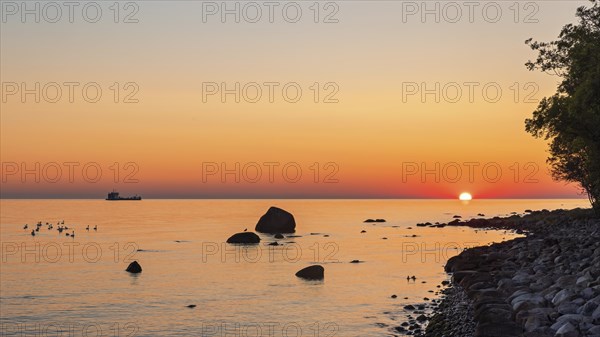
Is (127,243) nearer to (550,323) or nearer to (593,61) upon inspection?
(593,61)

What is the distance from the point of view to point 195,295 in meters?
36.8

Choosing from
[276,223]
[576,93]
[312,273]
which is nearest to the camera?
[576,93]

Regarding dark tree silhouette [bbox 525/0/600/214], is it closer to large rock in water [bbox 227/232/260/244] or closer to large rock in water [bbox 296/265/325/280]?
large rock in water [bbox 296/265/325/280]

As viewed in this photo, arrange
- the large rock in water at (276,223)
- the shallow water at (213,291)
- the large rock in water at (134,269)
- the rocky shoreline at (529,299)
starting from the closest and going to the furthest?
the rocky shoreline at (529,299) < the shallow water at (213,291) < the large rock in water at (134,269) < the large rock in water at (276,223)

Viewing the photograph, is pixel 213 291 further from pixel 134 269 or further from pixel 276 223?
pixel 276 223

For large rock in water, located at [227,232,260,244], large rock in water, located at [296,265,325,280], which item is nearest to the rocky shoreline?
large rock in water, located at [296,265,325,280]

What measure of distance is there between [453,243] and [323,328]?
50039mm

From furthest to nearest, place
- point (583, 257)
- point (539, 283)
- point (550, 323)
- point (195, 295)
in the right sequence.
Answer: point (195, 295) < point (583, 257) < point (539, 283) < point (550, 323)

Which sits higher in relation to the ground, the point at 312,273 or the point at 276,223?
the point at 276,223

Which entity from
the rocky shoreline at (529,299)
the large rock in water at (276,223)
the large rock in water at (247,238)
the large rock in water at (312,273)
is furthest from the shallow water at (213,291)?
the large rock in water at (276,223)

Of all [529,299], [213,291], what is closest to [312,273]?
[213,291]

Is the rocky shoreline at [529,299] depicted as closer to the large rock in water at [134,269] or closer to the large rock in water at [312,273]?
the large rock in water at [312,273]

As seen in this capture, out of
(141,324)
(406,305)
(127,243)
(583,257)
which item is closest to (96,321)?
(141,324)

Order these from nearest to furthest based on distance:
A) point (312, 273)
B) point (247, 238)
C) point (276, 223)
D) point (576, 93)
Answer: point (576, 93), point (312, 273), point (247, 238), point (276, 223)
